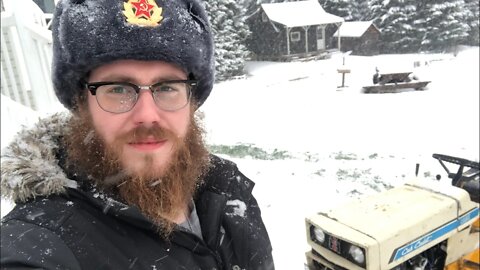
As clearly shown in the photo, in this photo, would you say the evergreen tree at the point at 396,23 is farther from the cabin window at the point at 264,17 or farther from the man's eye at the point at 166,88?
the man's eye at the point at 166,88

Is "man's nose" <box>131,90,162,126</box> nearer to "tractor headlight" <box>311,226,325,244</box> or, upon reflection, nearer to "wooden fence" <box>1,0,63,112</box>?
"tractor headlight" <box>311,226,325,244</box>

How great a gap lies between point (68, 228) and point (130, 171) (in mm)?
303

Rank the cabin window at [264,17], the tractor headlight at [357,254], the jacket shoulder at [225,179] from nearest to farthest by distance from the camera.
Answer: the jacket shoulder at [225,179] → the tractor headlight at [357,254] → the cabin window at [264,17]

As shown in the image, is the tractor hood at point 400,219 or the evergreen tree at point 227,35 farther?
the tractor hood at point 400,219

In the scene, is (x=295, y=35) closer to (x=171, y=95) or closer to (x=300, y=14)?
(x=300, y=14)

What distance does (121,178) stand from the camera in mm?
1296

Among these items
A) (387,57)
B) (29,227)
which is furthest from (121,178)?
(387,57)

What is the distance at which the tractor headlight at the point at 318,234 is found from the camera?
9.72 feet

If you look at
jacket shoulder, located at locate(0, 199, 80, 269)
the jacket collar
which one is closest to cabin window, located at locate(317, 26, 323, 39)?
the jacket collar

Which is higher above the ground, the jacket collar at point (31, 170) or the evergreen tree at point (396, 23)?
the evergreen tree at point (396, 23)

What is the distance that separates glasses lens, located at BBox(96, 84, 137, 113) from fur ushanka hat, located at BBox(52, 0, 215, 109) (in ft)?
0.32

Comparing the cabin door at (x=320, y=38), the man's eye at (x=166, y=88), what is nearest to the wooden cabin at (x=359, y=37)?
the cabin door at (x=320, y=38)

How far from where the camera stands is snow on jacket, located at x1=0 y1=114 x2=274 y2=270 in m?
0.98

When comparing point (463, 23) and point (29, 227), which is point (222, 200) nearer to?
point (29, 227)
